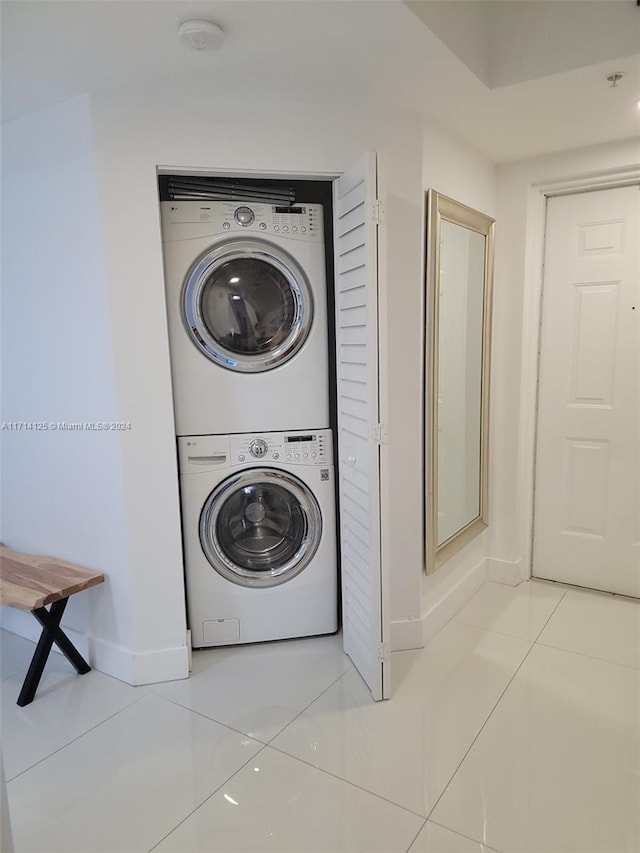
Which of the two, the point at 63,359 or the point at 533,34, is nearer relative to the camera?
the point at 533,34

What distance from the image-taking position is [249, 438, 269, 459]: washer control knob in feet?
7.97

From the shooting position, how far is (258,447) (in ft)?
7.97

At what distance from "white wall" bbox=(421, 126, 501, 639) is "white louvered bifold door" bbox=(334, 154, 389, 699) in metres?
0.40

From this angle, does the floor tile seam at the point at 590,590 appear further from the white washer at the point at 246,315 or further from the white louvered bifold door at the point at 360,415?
the white washer at the point at 246,315

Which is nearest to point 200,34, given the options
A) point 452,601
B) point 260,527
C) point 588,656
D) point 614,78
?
point 614,78

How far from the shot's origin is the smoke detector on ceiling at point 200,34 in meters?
1.60

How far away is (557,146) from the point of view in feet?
8.79

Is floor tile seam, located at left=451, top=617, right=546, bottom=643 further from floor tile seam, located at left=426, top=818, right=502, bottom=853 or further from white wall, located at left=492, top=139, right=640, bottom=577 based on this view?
floor tile seam, located at left=426, top=818, right=502, bottom=853

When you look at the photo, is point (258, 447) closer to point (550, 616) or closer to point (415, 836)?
point (415, 836)

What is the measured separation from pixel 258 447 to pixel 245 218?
0.94 m

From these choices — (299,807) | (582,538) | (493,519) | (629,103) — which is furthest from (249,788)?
(629,103)

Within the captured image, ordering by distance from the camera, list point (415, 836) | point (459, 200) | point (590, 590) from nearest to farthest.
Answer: point (415, 836), point (459, 200), point (590, 590)

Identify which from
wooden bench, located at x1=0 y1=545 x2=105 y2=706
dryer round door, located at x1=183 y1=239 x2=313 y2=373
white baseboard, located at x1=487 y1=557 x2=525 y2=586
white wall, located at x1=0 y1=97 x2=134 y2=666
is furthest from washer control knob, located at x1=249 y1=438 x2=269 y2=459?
white baseboard, located at x1=487 y1=557 x2=525 y2=586

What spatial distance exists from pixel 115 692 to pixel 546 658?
1791 mm
